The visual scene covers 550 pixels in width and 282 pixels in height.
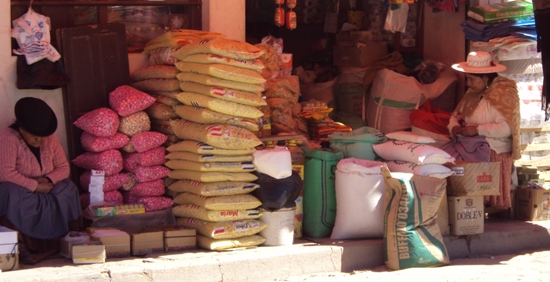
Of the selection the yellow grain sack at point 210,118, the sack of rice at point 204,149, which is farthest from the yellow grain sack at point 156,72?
the sack of rice at point 204,149

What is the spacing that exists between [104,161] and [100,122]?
35cm

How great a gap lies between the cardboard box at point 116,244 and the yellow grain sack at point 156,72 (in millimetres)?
1628

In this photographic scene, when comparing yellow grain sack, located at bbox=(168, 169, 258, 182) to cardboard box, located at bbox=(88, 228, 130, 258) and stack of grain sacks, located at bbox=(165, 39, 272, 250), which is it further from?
cardboard box, located at bbox=(88, 228, 130, 258)

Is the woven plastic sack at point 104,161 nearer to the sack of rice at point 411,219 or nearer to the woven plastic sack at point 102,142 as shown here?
the woven plastic sack at point 102,142

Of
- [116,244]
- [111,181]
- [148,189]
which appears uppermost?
[111,181]

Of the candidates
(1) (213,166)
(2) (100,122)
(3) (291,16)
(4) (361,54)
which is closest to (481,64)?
(3) (291,16)

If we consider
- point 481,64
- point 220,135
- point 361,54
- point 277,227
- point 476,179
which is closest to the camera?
point 220,135

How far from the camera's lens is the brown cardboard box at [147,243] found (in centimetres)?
701

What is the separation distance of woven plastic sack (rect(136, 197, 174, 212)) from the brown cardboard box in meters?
0.53

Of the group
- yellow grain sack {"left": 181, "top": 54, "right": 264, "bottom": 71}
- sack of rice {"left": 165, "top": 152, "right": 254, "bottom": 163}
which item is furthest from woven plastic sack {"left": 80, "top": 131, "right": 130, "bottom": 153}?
yellow grain sack {"left": 181, "top": 54, "right": 264, "bottom": 71}

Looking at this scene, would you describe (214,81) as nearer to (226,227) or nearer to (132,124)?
(132,124)

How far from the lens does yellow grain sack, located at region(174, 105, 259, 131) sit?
7262mm

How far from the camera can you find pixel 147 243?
707cm

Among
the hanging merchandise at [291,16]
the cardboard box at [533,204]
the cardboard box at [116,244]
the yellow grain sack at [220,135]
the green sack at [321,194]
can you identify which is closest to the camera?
the cardboard box at [116,244]
